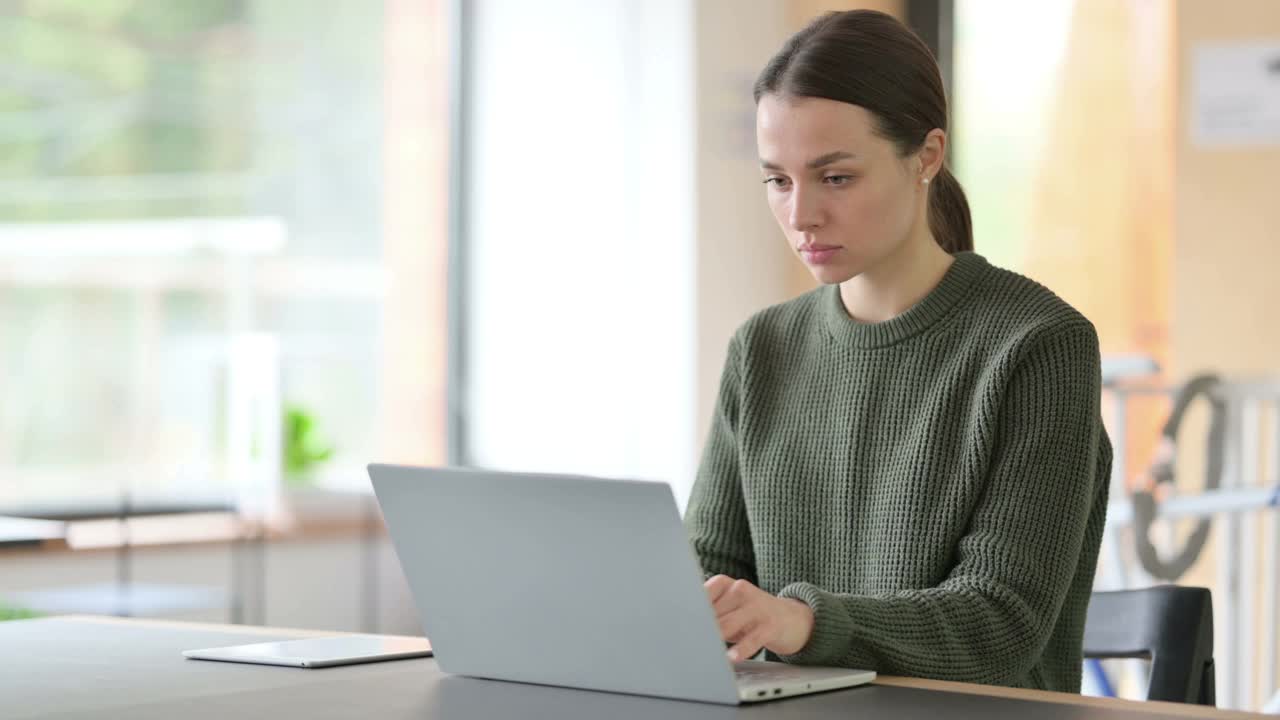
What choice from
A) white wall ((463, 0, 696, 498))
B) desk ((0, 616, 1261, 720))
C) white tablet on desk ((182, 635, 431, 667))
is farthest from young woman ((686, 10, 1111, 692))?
white wall ((463, 0, 696, 498))

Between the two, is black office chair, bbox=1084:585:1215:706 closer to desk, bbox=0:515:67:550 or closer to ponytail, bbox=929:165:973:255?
ponytail, bbox=929:165:973:255

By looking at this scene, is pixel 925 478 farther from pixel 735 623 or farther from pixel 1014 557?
pixel 735 623

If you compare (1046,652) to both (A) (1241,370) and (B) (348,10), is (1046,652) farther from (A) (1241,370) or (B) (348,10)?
(B) (348,10)

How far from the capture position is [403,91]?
458 cm

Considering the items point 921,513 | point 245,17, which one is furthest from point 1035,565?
point 245,17

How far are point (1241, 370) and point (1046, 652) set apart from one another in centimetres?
238

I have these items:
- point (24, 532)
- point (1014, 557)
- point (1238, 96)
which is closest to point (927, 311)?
point (1014, 557)

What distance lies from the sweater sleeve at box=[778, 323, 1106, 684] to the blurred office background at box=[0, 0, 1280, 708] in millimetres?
2099

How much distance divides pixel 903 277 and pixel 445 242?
325cm

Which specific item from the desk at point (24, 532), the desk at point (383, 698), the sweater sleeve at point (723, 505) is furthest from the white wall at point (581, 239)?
the desk at point (383, 698)

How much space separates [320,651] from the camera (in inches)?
52.4

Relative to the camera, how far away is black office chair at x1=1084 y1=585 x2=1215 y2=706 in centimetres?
144

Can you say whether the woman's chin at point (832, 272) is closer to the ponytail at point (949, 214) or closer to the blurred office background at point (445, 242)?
the ponytail at point (949, 214)

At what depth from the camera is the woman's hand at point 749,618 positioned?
115 cm
